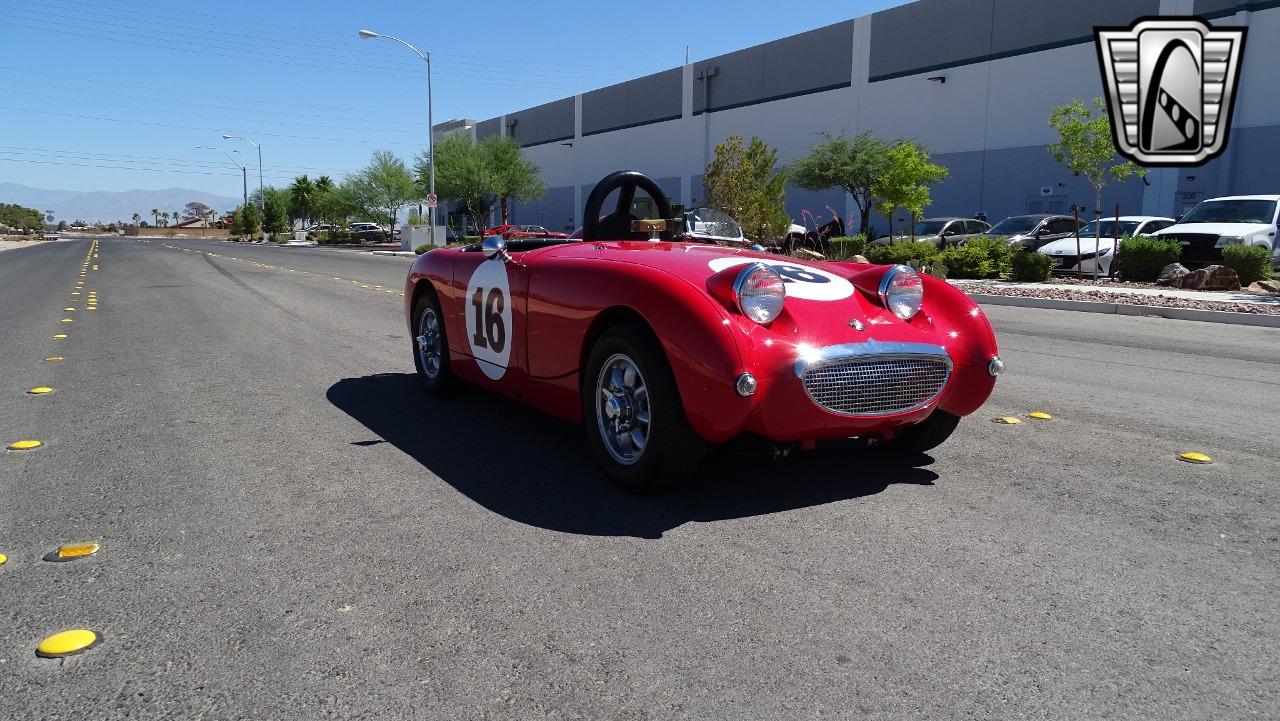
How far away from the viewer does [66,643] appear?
8.06ft

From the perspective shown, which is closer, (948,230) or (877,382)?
(877,382)

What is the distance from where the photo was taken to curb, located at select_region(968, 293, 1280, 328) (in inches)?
445

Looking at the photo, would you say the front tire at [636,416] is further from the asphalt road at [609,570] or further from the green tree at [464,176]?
the green tree at [464,176]

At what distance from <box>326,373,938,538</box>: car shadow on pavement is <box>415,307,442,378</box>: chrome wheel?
487 millimetres

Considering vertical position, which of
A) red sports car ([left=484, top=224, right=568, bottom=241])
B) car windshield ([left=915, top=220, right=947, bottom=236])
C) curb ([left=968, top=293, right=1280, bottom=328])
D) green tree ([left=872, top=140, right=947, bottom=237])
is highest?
green tree ([left=872, top=140, right=947, bottom=237])

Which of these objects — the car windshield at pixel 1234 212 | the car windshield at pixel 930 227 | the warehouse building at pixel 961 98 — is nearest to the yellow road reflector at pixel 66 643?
the car windshield at pixel 1234 212

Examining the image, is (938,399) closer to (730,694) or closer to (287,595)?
(730,694)

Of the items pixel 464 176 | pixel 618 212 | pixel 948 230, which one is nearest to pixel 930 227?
pixel 948 230

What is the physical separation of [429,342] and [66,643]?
365 cm

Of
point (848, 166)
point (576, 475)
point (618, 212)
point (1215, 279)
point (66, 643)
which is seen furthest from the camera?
point (848, 166)

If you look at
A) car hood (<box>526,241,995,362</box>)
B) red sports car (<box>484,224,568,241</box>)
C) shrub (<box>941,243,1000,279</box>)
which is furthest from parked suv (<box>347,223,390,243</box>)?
car hood (<box>526,241,995,362</box>)

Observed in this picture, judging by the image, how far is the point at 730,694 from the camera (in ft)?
7.28

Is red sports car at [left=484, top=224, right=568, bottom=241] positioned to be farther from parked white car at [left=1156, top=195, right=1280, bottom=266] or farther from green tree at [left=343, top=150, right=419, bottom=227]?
green tree at [left=343, top=150, right=419, bottom=227]

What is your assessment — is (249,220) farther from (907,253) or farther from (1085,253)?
(1085,253)
